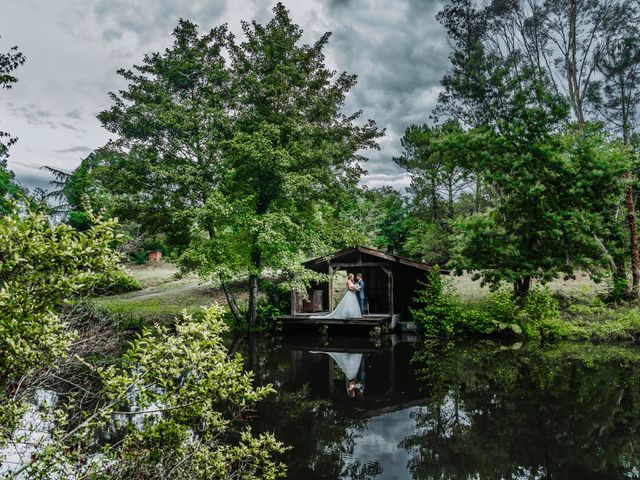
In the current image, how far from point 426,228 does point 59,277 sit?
3094 cm

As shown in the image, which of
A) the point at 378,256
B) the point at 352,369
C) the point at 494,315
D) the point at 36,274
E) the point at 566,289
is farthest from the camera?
the point at 566,289

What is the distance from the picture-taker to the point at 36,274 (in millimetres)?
2459

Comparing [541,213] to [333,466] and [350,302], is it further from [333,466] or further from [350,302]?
[333,466]

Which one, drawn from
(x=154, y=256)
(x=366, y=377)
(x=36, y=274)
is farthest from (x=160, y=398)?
(x=154, y=256)

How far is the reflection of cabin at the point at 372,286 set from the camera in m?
19.8

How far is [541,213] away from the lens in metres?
16.1

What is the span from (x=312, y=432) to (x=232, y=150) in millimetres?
12301

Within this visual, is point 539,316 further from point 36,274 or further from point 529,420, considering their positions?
point 36,274

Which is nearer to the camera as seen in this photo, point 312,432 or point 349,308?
point 312,432

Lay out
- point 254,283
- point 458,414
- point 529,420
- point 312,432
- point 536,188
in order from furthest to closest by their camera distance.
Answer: point 254,283, point 536,188, point 458,414, point 529,420, point 312,432

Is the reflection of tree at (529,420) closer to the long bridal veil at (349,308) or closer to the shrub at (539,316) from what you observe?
the shrub at (539,316)

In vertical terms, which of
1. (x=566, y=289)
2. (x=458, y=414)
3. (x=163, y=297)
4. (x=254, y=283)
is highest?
(x=254, y=283)

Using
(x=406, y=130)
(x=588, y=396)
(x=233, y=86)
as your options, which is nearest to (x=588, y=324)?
(x=588, y=396)

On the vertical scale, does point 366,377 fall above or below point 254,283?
below
